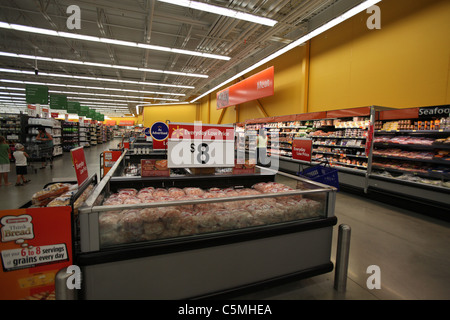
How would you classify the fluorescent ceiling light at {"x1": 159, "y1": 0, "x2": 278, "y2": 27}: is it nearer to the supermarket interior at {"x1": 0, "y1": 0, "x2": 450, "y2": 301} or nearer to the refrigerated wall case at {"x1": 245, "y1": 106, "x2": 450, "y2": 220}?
the supermarket interior at {"x1": 0, "y1": 0, "x2": 450, "y2": 301}

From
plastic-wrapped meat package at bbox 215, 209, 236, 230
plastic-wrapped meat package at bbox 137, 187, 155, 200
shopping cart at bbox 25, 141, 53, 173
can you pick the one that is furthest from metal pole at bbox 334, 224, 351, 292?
shopping cart at bbox 25, 141, 53, 173

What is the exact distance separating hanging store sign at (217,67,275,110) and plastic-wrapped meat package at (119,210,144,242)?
890cm

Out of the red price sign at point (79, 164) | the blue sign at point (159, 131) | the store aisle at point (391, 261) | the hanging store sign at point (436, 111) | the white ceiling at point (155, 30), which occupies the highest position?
the white ceiling at point (155, 30)

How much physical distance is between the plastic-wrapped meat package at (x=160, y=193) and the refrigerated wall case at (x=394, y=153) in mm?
2528

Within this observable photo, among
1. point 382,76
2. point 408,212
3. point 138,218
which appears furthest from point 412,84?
point 138,218

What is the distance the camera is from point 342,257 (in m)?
2.22

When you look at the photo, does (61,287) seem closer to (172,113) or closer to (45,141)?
(45,141)

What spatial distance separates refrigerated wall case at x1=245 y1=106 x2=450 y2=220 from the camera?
179 inches

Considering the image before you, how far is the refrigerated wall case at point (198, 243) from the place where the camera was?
1.57 m

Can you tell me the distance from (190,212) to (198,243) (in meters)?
0.30

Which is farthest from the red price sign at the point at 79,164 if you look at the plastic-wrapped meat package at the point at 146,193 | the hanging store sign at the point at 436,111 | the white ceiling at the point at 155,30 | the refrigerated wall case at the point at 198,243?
the hanging store sign at the point at 436,111

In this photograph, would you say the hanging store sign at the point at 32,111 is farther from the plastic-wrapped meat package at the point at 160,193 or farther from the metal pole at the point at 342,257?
the metal pole at the point at 342,257

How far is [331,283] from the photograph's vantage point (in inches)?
92.8

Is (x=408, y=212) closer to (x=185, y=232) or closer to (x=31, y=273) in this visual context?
(x=185, y=232)
